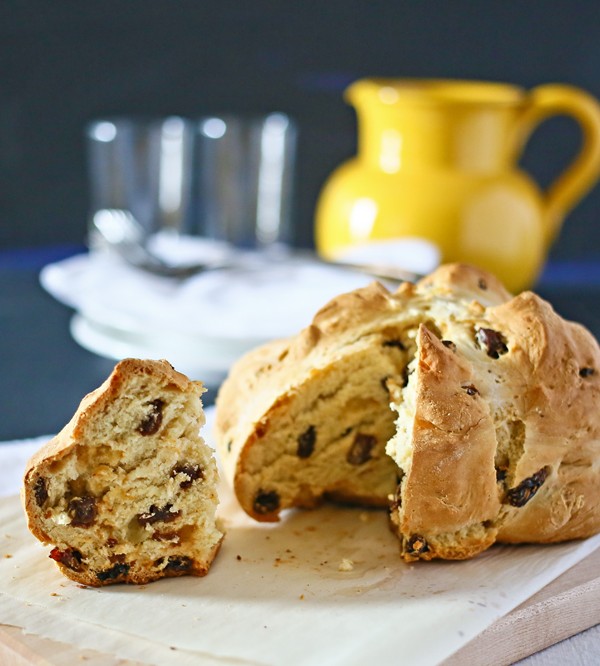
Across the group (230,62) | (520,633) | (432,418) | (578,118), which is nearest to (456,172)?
(578,118)

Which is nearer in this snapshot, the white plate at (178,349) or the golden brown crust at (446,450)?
the golden brown crust at (446,450)

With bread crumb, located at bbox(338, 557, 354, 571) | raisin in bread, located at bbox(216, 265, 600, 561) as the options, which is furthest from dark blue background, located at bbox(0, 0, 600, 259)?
bread crumb, located at bbox(338, 557, 354, 571)

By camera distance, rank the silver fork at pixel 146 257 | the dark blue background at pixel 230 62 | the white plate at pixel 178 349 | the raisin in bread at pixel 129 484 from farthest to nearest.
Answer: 1. the dark blue background at pixel 230 62
2. the silver fork at pixel 146 257
3. the white plate at pixel 178 349
4. the raisin in bread at pixel 129 484

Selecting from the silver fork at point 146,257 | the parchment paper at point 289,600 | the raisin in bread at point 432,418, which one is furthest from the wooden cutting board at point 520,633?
the silver fork at point 146,257

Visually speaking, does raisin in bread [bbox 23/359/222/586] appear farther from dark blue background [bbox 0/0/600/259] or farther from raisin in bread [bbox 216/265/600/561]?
dark blue background [bbox 0/0/600/259]

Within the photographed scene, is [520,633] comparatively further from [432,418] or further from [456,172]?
[456,172]

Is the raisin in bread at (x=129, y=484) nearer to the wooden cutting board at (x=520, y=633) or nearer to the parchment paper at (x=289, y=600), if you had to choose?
the parchment paper at (x=289, y=600)
